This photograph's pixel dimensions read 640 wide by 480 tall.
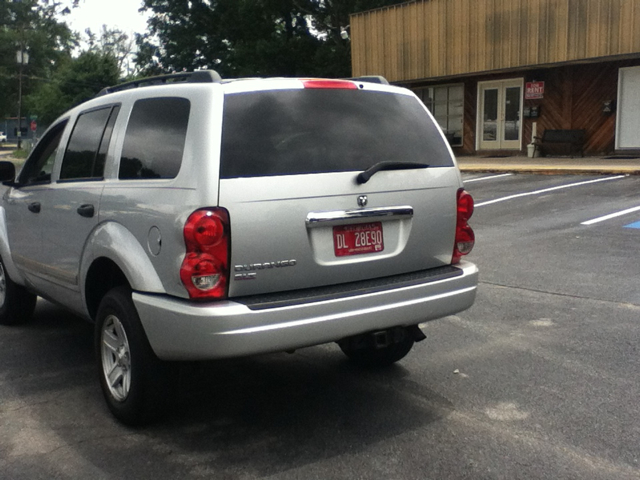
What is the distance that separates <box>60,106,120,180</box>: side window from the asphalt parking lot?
1407 millimetres

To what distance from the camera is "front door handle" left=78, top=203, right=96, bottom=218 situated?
4.51 metres

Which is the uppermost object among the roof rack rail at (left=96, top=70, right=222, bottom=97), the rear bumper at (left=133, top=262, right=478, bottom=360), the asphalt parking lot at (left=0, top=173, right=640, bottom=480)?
the roof rack rail at (left=96, top=70, right=222, bottom=97)

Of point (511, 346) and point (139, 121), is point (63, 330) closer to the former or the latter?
point (139, 121)

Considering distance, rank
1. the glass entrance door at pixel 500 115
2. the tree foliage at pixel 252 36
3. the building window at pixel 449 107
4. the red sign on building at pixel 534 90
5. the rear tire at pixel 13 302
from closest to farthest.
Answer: the rear tire at pixel 13 302 → the red sign on building at pixel 534 90 → the glass entrance door at pixel 500 115 → the building window at pixel 449 107 → the tree foliage at pixel 252 36

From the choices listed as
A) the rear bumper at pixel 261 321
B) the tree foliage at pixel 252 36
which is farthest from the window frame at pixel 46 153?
the tree foliage at pixel 252 36

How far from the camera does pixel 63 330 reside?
6422mm

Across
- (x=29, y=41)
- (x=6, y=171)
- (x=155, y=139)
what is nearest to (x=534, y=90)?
(x=6, y=171)

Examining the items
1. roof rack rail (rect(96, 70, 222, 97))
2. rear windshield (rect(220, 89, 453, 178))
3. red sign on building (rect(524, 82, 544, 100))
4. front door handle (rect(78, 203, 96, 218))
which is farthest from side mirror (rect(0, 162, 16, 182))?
red sign on building (rect(524, 82, 544, 100))

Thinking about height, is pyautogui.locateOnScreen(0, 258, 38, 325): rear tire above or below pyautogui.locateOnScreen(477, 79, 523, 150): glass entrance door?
below

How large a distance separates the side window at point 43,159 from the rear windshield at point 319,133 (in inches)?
81.7

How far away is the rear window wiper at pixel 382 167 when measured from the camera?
408cm

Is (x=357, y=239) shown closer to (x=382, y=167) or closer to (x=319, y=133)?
(x=382, y=167)

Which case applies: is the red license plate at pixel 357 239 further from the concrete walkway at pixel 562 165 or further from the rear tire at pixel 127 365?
the concrete walkway at pixel 562 165

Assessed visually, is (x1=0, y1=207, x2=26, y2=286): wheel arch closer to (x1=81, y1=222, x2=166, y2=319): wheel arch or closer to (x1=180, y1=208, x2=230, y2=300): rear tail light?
(x1=81, y1=222, x2=166, y2=319): wheel arch
